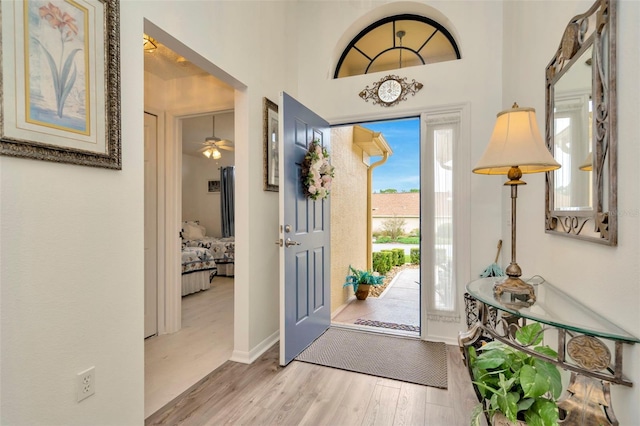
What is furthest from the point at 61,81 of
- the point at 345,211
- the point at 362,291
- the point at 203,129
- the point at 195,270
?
the point at 203,129

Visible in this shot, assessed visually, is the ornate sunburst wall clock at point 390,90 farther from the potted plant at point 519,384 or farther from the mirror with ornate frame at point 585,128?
the potted plant at point 519,384

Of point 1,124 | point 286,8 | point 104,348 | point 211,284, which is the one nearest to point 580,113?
point 1,124

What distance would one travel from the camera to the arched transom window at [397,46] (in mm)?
3145

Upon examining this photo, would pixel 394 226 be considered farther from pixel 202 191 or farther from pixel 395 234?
pixel 202 191

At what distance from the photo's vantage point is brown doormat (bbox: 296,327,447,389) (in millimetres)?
2377

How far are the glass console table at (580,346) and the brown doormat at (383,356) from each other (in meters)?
1.16

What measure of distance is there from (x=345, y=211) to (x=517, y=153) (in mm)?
3268

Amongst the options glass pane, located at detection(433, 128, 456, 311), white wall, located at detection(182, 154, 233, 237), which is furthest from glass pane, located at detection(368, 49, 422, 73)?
white wall, located at detection(182, 154, 233, 237)

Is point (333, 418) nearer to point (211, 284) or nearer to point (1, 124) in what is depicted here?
point (1, 124)

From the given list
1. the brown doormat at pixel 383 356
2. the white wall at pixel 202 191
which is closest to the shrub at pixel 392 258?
the white wall at pixel 202 191

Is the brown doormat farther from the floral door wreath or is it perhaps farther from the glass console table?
the floral door wreath

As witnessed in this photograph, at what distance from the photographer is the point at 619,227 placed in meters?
1.11

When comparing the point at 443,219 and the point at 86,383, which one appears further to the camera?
the point at 443,219

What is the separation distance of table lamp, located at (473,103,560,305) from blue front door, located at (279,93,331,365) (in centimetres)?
149
